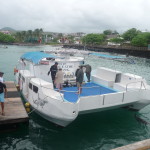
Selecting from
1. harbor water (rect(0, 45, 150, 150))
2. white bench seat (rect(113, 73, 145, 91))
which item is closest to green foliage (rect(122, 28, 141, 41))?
white bench seat (rect(113, 73, 145, 91))

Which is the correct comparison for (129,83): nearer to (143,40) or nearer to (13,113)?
(13,113)

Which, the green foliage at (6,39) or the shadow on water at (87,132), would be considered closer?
the shadow on water at (87,132)

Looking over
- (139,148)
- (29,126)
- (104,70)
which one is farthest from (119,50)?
(139,148)

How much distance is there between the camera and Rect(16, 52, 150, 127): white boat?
8227 millimetres

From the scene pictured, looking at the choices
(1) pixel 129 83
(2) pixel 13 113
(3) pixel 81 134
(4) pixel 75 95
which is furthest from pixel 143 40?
(2) pixel 13 113

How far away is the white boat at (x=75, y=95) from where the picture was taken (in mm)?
8227

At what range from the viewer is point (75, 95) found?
10.2m

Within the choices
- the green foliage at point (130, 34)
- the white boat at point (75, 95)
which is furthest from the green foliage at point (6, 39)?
the white boat at point (75, 95)

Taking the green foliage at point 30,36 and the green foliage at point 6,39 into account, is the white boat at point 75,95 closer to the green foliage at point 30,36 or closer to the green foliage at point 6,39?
the green foliage at point 30,36

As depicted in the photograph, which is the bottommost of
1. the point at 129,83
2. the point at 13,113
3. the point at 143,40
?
the point at 13,113

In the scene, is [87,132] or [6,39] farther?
[6,39]

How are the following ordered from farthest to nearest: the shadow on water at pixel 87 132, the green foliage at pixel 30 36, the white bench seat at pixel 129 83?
the green foliage at pixel 30 36
the white bench seat at pixel 129 83
the shadow on water at pixel 87 132

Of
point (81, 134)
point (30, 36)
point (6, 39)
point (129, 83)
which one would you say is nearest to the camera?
point (81, 134)

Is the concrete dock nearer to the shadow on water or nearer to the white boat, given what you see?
the white boat
